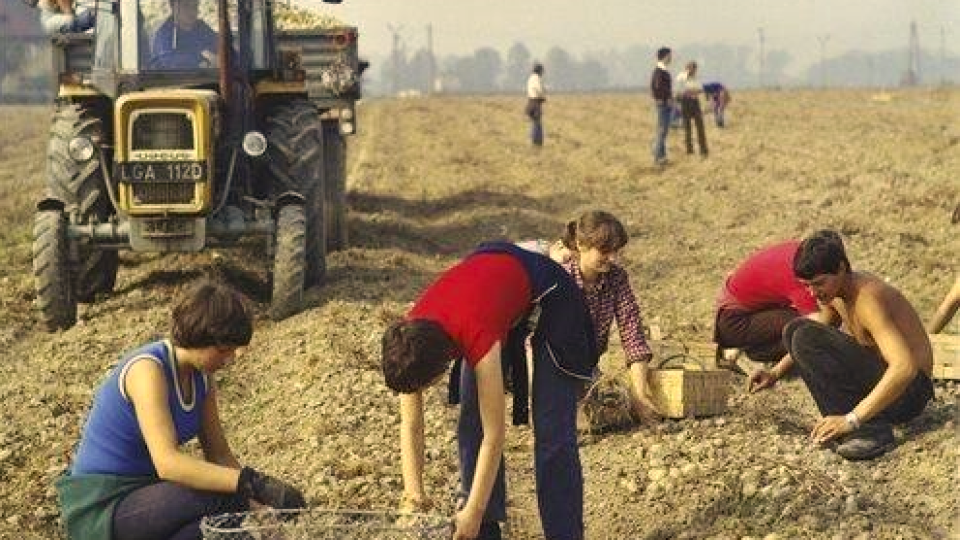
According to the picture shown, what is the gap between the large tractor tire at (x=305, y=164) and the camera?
11758 millimetres

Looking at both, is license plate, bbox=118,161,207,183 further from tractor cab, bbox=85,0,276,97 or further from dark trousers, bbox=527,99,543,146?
dark trousers, bbox=527,99,543,146

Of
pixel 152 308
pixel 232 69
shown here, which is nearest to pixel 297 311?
pixel 152 308

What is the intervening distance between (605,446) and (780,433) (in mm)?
784

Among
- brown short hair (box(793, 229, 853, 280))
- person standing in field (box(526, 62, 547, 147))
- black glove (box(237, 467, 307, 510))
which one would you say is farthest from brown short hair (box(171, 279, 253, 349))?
person standing in field (box(526, 62, 547, 147))

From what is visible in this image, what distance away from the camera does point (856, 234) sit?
1441 cm

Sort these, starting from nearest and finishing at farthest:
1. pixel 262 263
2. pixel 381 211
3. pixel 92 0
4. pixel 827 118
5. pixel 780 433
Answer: pixel 780 433 < pixel 92 0 < pixel 262 263 < pixel 381 211 < pixel 827 118

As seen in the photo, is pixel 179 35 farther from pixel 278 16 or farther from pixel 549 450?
pixel 549 450

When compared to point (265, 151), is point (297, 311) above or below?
below

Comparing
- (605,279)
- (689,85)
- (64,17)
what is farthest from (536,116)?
(605,279)

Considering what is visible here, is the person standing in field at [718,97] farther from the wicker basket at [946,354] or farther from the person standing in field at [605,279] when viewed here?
the person standing in field at [605,279]

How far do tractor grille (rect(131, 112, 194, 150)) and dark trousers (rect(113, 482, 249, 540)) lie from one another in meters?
6.46

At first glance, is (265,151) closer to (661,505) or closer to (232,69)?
(232,69)

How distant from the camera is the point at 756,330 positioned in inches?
329

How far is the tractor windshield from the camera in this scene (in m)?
11.8
